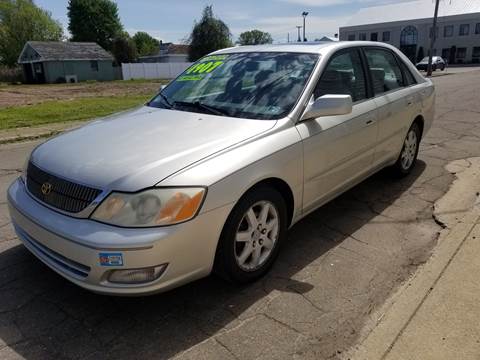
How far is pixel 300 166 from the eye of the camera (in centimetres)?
332

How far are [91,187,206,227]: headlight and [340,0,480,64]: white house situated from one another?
67.4 m

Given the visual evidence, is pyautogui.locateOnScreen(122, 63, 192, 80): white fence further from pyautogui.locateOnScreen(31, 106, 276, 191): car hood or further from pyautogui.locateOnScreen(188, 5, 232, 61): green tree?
pyautogui.locateOnScreen(31, 106, 276, 191): car hood

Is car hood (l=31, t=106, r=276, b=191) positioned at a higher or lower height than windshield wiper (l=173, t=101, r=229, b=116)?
lower

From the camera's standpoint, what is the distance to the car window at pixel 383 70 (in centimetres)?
448

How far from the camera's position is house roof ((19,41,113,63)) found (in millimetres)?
52688

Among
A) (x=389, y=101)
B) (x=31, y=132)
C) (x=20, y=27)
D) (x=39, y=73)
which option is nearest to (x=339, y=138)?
(x=389, y=101)

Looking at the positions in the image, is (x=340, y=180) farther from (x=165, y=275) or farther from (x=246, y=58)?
(x=165, y=275)

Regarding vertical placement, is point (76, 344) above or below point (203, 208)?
below

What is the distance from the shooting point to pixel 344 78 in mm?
4043

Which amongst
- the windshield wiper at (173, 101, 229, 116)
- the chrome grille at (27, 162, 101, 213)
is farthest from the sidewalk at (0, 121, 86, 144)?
the chrome grille at (27, 162, 101, 213)

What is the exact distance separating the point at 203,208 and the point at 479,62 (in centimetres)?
6991

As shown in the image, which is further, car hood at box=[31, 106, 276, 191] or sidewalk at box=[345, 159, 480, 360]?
car hood at box=[31, 106, 276, 191]

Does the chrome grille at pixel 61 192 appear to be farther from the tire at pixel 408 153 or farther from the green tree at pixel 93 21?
the green tree at pixel 93 21

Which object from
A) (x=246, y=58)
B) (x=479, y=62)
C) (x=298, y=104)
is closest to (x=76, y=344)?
(x=298, y=104)
